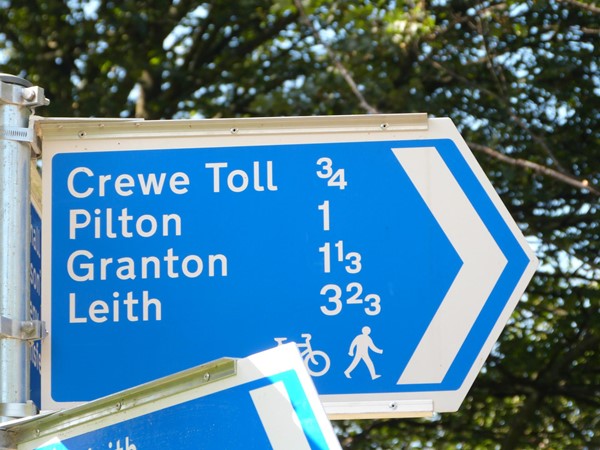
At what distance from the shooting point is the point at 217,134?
5.73 ft

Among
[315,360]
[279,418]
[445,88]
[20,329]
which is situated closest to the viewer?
[279,418]

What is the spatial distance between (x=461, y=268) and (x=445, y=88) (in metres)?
4.74

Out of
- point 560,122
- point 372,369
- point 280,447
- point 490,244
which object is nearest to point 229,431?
point 280,447

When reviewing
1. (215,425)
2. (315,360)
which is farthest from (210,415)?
(315,360)

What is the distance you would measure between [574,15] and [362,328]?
4.85m

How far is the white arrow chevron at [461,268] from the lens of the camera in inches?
63.9

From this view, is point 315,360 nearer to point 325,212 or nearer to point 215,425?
point 325,212

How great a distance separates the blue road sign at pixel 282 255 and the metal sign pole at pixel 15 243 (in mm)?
139

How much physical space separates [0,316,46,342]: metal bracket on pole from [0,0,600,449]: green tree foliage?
3737mm

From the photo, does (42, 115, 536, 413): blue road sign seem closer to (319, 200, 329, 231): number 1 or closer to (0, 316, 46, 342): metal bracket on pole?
(319, 200, 329, 231): number 1

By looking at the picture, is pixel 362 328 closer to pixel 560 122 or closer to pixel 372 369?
pixel 372 369

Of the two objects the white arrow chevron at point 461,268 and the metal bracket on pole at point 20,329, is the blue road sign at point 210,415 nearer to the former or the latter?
the metal bracket on pole at point 20,329

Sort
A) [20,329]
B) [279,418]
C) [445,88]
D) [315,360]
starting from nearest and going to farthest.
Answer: [279,418]
[20,329]
[315,360]
[445,88]

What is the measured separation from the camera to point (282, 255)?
1.68 metres
